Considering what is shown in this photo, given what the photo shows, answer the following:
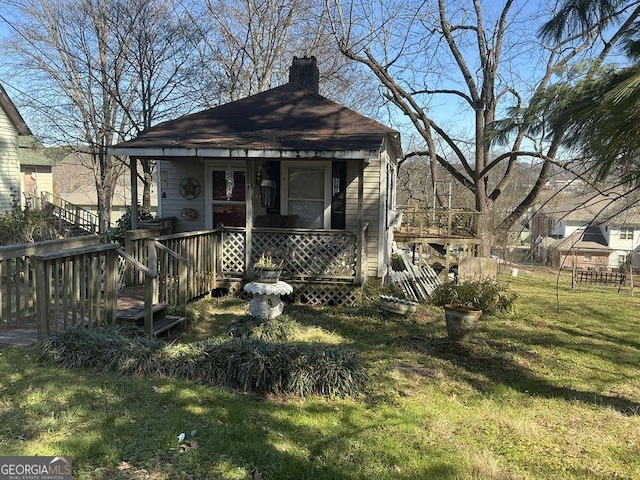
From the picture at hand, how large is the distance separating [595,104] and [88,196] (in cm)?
5130

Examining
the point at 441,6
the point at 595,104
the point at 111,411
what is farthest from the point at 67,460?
the point at 441,6

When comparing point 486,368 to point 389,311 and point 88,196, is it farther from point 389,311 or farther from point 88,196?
point 88,196

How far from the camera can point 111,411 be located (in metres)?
3.64

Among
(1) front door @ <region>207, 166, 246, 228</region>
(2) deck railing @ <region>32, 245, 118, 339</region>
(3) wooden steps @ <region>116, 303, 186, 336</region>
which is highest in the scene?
(1) front door @ <region>207, 166, 246, 228</region>

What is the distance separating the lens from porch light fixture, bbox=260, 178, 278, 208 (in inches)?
357

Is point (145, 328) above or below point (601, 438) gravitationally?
above

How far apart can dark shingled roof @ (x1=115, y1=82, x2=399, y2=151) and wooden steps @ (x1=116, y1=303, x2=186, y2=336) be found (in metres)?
3.28

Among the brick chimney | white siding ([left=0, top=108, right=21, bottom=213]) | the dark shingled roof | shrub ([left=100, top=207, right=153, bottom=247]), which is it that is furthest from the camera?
white siding ([left=0, top=108, right=21, bottom=213])

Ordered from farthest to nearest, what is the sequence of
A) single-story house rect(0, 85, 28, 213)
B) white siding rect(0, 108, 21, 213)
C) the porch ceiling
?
white siding rect(0, 108, 21, 213) < single-story house rect(0, 85, 28, 213) < the porch ceiling

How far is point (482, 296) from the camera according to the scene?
869 cm

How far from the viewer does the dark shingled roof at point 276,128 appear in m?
8.37

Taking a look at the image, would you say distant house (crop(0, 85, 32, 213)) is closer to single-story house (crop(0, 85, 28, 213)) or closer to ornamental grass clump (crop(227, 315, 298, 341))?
single-story house (crop(0, 85, 28, 213))

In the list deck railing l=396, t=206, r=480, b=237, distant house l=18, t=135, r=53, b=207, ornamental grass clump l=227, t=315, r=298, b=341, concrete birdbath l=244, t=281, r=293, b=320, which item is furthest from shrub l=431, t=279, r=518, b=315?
distant house l=18, t=135, r=53, b=207

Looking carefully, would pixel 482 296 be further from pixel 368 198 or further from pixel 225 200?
pixel 225 200
